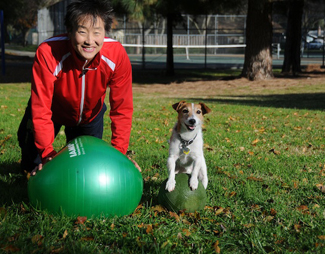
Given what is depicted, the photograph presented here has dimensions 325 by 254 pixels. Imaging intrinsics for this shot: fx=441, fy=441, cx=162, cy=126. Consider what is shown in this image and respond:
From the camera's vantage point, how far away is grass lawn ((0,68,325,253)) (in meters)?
3.68

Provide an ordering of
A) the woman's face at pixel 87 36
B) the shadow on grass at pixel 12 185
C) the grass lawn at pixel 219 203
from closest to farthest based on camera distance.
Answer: the grass lawn at pixel 219 203
the woman's face at pixel 87 36
the shadow on grass at pixel 12 185

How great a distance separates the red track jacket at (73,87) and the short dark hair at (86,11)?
0.83 ft

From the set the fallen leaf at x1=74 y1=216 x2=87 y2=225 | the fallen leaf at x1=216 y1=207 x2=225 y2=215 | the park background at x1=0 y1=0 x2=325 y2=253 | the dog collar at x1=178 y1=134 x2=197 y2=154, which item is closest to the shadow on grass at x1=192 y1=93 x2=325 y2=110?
the park background at x1=0 y1=0 x2=325 y2=253

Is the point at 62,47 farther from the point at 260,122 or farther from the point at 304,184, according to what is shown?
the point at 260,122

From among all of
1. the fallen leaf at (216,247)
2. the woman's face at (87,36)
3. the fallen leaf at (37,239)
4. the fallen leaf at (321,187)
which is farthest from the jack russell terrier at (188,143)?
the fallen leaf at (37,239)

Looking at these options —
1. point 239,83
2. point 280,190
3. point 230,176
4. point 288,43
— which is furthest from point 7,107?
A: point 288,43

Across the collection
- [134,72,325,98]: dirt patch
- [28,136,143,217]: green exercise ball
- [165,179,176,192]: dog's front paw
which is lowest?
[134,72,325,98]: dirt patch

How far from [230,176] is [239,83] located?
1480 centimetres

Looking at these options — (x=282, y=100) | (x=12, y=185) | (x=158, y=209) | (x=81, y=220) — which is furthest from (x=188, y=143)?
(x=282, y=100)

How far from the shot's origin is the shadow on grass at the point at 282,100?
1359cm

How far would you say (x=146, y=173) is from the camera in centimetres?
582

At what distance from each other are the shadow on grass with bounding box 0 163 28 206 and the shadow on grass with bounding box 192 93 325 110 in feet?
30.4

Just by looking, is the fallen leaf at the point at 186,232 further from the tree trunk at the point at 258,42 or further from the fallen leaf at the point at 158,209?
the tree trunk at the point at 258,42

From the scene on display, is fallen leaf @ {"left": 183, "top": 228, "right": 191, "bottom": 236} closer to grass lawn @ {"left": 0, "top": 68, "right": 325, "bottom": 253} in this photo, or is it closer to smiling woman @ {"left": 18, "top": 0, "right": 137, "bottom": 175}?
grass lawn @ {"left": 0, "top": 68, "right": 325, "bottom": 253}
